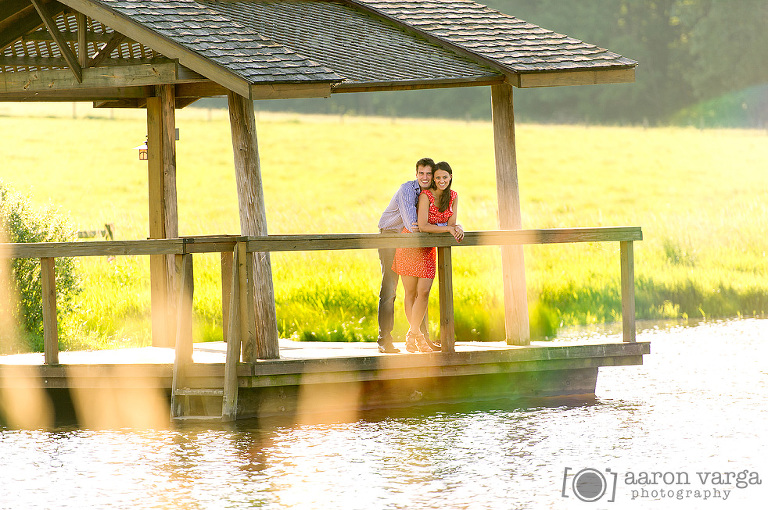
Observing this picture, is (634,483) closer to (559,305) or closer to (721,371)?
(721,371)

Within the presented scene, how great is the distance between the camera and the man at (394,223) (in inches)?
411

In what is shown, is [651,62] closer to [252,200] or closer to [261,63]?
[252,200]

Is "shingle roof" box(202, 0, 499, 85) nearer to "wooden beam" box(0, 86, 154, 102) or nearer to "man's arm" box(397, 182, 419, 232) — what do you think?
"man's arm" box(397, 182, 419, 232)

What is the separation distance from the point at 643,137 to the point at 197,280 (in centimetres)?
3868

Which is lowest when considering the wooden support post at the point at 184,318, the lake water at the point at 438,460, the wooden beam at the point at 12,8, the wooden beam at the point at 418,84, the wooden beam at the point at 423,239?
the lake water at the point at 438,460

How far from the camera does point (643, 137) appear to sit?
53688 mm

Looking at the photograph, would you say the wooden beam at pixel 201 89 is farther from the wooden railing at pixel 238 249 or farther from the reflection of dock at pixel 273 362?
the wooden railing at pixel 238 249

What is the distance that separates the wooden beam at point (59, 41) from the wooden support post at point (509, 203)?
3703mm

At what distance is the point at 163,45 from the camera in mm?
9977

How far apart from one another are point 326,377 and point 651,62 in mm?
54282

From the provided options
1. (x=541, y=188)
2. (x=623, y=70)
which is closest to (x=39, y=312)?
(x=623, y=70)

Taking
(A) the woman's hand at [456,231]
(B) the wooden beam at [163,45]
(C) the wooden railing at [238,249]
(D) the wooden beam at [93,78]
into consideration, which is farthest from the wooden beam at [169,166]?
(A) the woman's hand at [456,231]

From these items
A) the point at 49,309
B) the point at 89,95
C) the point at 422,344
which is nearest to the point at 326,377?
the point at 422,344

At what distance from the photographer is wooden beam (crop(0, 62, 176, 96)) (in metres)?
10.3
